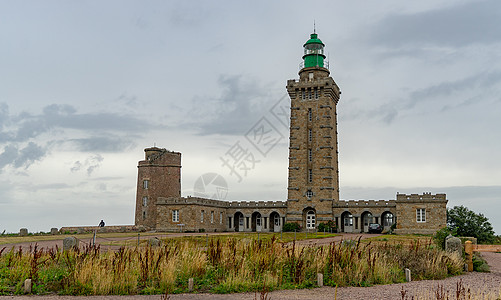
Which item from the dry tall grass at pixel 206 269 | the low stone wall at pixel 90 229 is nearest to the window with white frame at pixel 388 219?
the low stone wall at pixel 90 229

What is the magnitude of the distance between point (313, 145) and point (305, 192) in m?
4.98

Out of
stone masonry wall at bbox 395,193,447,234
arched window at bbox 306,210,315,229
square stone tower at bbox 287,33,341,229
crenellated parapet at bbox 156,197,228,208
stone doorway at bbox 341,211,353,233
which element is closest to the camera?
stone masonry wall at bbox 395,193,447,234

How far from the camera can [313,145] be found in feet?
158

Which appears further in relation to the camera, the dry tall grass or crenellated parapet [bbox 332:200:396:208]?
crenellated parapet [bbox 332:200:396:208]

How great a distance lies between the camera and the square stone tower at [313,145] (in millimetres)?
47062

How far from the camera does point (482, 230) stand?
→ 120 feet

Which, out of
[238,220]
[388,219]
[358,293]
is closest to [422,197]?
[388,219]

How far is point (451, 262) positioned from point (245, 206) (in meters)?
38.6

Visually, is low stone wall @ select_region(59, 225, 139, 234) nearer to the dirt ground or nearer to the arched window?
the arched window

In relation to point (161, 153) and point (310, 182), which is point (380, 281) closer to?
point (310, 182)

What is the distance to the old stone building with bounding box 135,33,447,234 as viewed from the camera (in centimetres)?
4553

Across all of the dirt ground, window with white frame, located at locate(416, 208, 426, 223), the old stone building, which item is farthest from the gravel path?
the old stone building

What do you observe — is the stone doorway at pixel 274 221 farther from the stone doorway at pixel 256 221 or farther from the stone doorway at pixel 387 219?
the stone doorway at pixel 387 219

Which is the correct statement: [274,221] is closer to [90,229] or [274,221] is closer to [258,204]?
[258,204]
